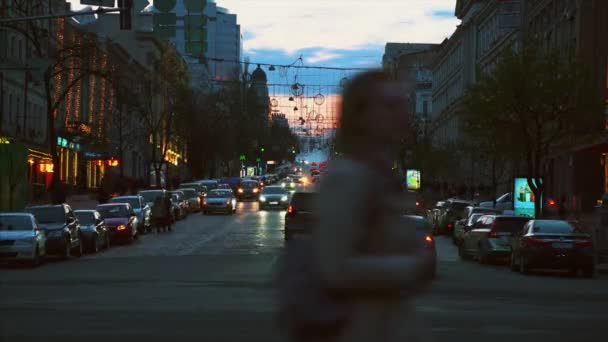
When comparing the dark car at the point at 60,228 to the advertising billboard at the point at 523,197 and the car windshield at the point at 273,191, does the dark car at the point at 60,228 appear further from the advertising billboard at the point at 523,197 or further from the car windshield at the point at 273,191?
the car windshield at the point at 273,191

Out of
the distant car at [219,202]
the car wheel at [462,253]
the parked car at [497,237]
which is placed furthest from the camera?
the distant car at [219,202]

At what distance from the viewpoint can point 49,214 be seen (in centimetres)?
3541

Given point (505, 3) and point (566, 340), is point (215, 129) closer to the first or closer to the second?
point (505, 3)

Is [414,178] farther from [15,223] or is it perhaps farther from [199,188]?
[15,223]

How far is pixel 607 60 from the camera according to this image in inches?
2219

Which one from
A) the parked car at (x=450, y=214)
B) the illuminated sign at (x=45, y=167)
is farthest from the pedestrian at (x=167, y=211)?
the illuminated sign at (x=45, y=167)

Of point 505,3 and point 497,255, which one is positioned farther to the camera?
point 505,3

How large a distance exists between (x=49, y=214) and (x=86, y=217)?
3.36m

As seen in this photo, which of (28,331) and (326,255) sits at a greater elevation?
(326,255)

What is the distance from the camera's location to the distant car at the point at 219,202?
69812 mm

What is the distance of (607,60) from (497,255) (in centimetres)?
2553

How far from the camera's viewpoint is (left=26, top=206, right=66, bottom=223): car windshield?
35031 mm

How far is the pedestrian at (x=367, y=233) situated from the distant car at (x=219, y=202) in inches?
2578

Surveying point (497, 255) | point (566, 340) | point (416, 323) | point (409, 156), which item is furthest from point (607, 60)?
point (416, 323)
